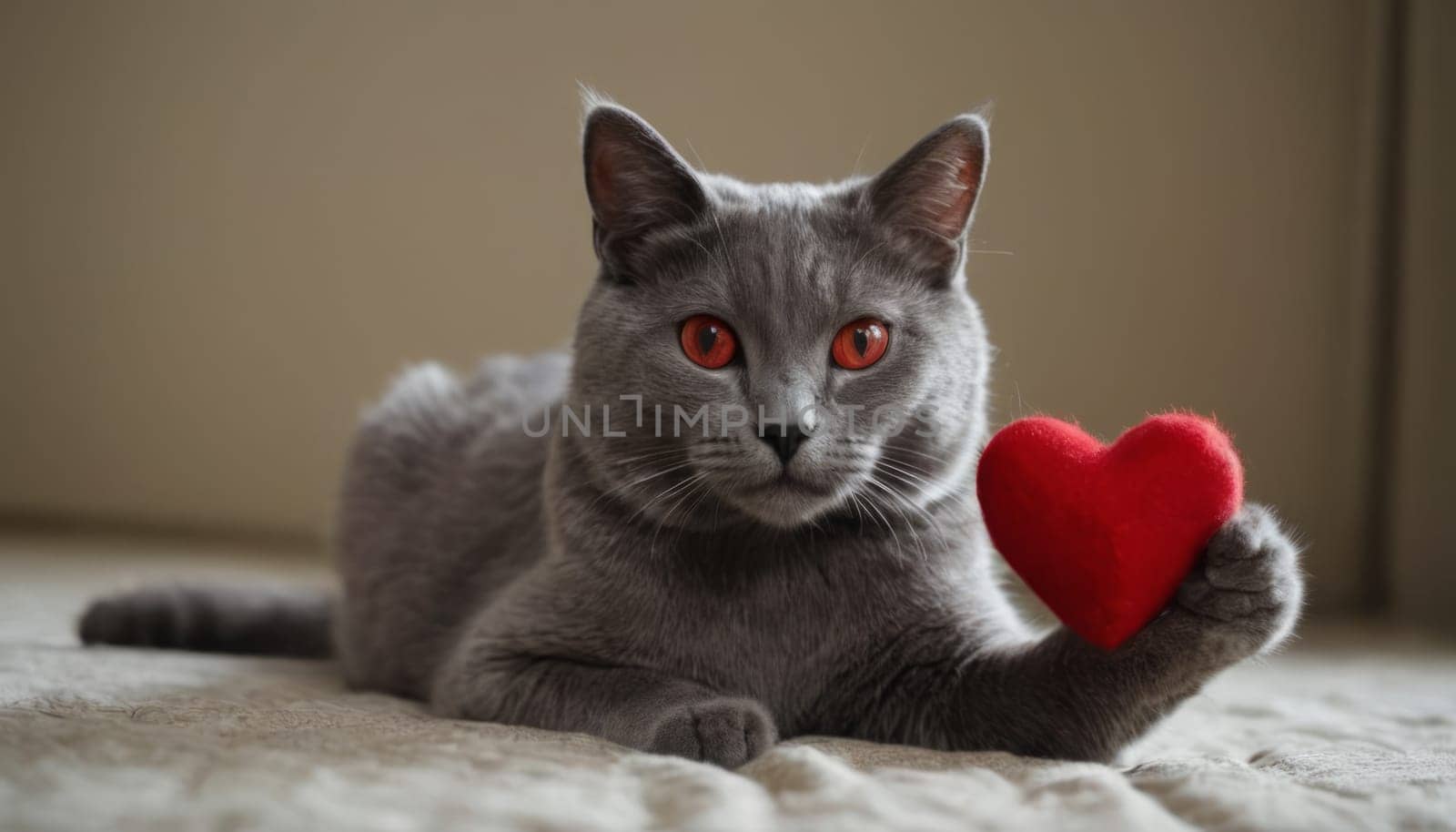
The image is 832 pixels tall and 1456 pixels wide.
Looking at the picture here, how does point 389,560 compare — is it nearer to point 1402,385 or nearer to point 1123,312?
point 1123,312

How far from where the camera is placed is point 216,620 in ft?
6.07

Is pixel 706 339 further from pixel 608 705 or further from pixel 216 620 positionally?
pixel 216 620

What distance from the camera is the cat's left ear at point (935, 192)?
4.33 feet

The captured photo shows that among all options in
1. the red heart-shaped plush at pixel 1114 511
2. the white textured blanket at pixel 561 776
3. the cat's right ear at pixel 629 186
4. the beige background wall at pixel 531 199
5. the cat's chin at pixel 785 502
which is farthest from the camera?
the beige background wall at pixel 531 199

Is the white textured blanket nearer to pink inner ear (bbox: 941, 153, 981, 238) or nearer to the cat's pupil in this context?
the cat's pupil

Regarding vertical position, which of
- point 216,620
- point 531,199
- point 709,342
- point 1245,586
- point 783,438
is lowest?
point 216,620

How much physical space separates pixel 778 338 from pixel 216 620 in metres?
1.13

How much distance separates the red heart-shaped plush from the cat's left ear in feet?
1.00

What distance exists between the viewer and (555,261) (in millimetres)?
3195

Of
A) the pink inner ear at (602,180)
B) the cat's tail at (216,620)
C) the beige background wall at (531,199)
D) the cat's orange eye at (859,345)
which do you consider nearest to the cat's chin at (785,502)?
the cat's orange eye at (859,345)

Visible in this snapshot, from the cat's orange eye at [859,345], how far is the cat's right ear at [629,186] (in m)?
0.22

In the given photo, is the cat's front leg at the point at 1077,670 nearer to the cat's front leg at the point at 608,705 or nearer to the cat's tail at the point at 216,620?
the cat's front leg at the point at 608,705

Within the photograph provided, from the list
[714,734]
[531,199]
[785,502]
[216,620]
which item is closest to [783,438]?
[785,502]

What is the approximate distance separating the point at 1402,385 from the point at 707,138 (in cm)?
173
